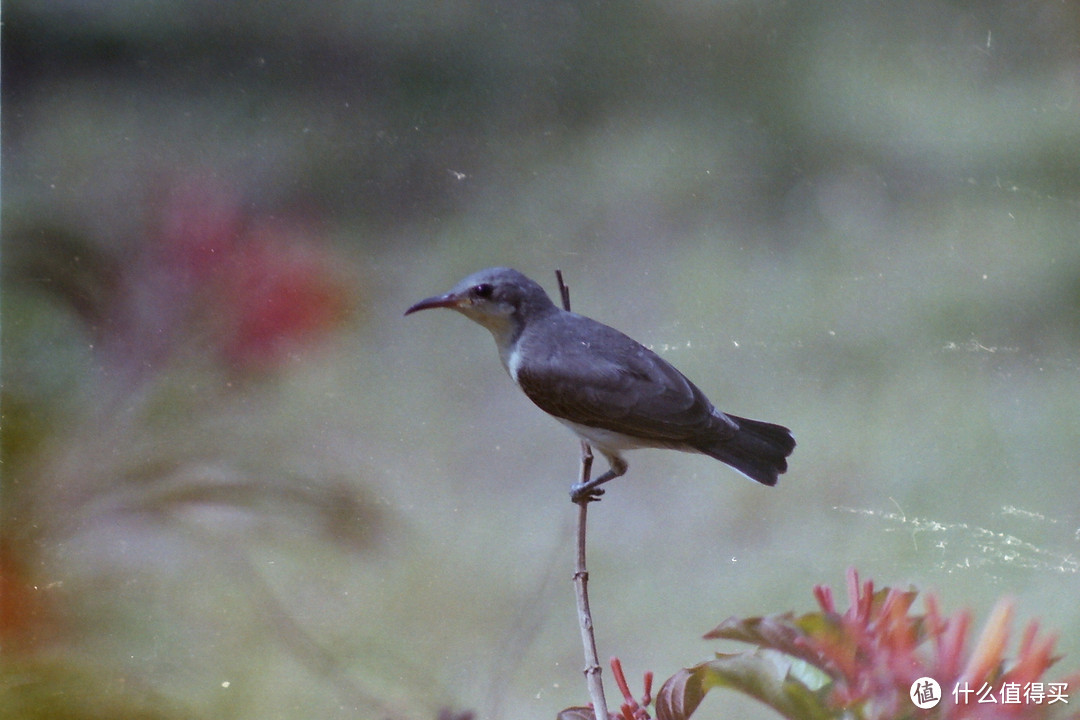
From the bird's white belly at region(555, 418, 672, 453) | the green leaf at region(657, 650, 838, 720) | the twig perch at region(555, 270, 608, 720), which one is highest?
the bird's white belly at region(555, 418, 672, 453)

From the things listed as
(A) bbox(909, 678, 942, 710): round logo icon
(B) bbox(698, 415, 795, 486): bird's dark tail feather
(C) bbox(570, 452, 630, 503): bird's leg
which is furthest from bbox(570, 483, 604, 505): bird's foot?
(A) bbox(909, 678, 942, 710): round logo icon

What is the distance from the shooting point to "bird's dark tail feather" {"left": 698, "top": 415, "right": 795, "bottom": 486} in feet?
3.52

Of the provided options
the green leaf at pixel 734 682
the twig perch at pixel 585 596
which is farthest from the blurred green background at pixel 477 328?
the green leaf at pixel 734 682

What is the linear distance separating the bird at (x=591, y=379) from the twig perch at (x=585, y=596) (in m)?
0.04

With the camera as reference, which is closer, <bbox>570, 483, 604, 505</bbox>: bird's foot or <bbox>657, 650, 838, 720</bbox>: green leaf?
<bbox>657, 650, 838, 720</bbox>: green leaf

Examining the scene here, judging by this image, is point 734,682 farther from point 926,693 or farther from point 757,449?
point 757,449

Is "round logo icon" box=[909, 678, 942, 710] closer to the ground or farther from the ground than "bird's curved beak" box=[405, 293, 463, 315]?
closer to the ground

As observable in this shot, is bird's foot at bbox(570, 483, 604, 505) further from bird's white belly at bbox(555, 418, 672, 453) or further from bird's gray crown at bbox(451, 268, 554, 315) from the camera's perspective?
bird's gray crown at bbox(451, 268, 554, 315)

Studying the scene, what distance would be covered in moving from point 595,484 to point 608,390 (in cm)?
13

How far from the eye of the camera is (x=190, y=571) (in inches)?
45.0

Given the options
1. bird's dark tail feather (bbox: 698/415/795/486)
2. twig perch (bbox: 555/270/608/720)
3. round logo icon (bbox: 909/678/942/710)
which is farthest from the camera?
bird's dark tail feather (bbox: 698/415/795/486)

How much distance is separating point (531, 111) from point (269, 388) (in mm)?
462

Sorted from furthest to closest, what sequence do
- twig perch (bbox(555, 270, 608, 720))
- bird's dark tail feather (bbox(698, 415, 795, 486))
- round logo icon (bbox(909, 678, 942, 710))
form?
1. bird's dark tail feather (bbox(698, 415, 795, 486))
2. twig perch (bbox(555, 270, 608, 720))
3. round logo icon (bbox(909, 678, 942, 710))

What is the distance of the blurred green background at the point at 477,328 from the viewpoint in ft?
3.73
